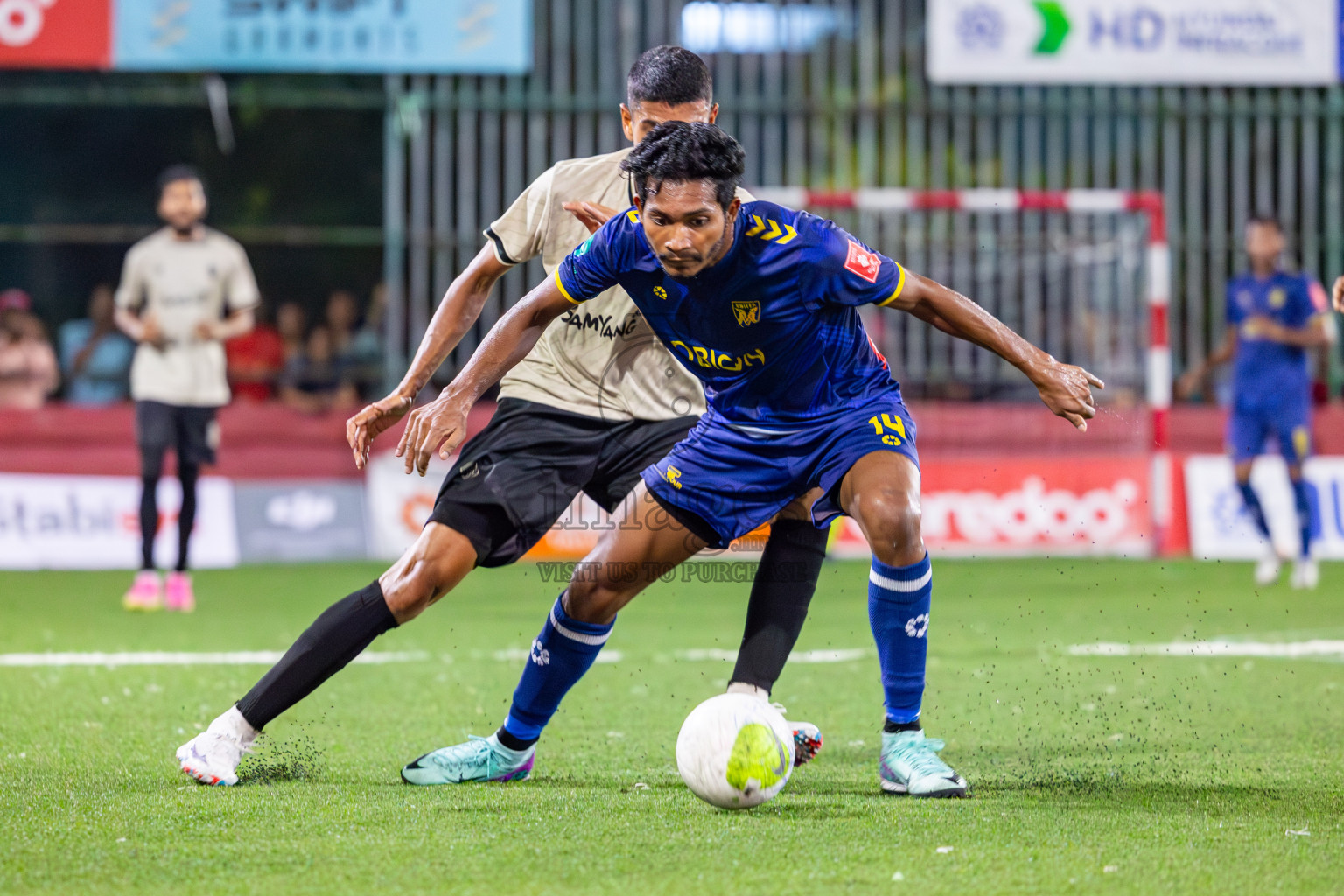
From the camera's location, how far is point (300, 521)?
12.1 m

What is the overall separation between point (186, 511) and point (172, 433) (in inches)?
18.4

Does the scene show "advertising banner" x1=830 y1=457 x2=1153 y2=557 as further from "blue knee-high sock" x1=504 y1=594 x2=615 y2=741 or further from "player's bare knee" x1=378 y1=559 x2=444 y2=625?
"player's bare knee" x1=378 y1=559 x2=444 y2=625

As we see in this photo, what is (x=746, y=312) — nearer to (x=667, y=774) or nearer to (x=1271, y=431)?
(x=667, y=774)

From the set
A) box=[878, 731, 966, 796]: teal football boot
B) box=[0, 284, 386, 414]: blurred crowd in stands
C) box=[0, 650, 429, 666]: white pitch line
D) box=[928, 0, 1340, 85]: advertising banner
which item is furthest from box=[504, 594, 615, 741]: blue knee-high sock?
box=[928, 0, 1340, 85]: advertising banner

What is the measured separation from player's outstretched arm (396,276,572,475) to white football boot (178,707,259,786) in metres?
0.85

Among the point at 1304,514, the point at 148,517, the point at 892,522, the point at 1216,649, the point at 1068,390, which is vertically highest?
the point at 1068,390

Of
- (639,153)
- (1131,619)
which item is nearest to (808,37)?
(1131,619)

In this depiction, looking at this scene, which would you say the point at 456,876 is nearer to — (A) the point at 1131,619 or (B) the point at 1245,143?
(A) the point at 1131,619

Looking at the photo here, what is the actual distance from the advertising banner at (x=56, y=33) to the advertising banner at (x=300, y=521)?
3.62m

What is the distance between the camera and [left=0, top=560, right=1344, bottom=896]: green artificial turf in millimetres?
3354

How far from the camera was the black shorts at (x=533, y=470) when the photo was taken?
174 inches

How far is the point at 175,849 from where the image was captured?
351 centimetres

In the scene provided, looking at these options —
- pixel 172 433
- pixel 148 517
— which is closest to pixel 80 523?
pixel 148 517

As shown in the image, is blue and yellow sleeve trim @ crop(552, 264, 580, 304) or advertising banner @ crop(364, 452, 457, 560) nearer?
blue and yellow sleeve trim @ crop(552, 264, 580, 304)
